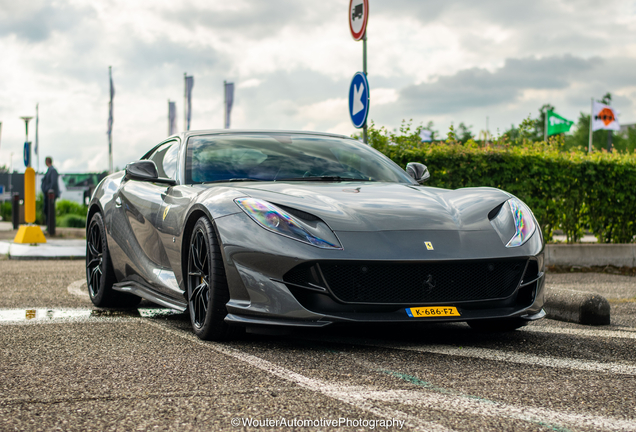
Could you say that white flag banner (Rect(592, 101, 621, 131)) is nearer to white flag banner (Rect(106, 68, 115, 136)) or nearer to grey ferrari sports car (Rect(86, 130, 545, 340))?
white flag banner (Rect(106, 68, 115, 136))

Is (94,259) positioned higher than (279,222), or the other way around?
(279,222)

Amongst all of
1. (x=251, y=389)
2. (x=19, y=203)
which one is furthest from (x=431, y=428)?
(x=19, y=203)

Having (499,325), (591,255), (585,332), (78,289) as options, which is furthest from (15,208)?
(585,332)

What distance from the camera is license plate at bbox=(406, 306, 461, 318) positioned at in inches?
143

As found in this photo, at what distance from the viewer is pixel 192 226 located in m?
4.29

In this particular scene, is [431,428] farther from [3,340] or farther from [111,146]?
[111,146]

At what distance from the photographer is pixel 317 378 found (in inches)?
122

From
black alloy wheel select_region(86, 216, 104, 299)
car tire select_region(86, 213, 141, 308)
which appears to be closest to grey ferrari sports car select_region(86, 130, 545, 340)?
car tire select_region(86, 213, 141, 308)

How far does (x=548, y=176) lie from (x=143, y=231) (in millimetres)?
6446

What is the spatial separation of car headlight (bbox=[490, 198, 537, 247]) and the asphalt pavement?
0.59m

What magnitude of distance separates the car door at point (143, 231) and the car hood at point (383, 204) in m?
0.88

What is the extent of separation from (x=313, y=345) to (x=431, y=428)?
5.08ft

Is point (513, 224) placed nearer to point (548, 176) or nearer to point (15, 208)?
point (548, 176)

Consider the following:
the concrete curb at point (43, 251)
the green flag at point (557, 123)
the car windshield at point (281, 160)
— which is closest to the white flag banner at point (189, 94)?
the green flag at point (557, 123)
